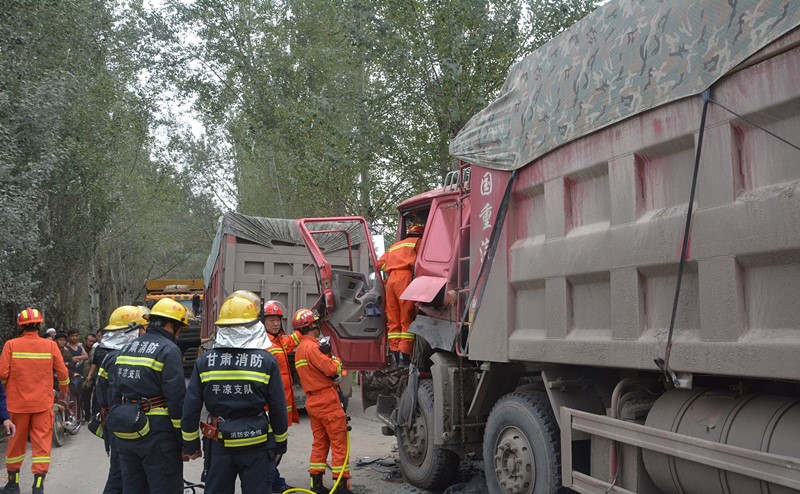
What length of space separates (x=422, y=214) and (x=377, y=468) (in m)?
2.71

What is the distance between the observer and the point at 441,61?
1138 centimetres

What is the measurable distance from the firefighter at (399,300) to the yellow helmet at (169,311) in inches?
79.1

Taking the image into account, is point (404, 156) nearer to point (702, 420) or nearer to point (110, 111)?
point (702, 420)

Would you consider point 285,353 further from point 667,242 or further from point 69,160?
point 69,160

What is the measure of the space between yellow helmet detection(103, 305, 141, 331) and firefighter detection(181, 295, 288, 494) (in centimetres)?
169

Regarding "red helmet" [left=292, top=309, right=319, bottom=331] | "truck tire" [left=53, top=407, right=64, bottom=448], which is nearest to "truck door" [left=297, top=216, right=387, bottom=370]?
"red helmet" [left=292, top=309, right=319, bottom=331]

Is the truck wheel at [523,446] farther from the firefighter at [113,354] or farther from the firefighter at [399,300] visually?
the firefighter at [113,354]

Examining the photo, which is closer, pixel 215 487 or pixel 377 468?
pixel 215 487

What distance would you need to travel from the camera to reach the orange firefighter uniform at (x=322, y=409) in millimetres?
5883

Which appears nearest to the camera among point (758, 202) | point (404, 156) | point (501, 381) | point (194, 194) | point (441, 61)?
point (758, 202)

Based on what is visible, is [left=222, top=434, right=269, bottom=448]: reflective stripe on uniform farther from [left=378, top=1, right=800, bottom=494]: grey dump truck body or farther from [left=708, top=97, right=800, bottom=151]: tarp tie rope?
[left=708, top=97, right=800, bottom=151]: tarp tie rope

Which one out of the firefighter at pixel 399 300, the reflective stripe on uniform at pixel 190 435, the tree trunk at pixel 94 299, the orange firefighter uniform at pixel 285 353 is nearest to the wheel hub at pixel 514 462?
the firefighter at pixel 399 300

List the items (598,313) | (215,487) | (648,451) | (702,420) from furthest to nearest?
(215,487), (598,313), (648,451), (702,420)

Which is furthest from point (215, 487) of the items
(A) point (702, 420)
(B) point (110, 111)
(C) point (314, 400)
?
(B) point (110, 111)
